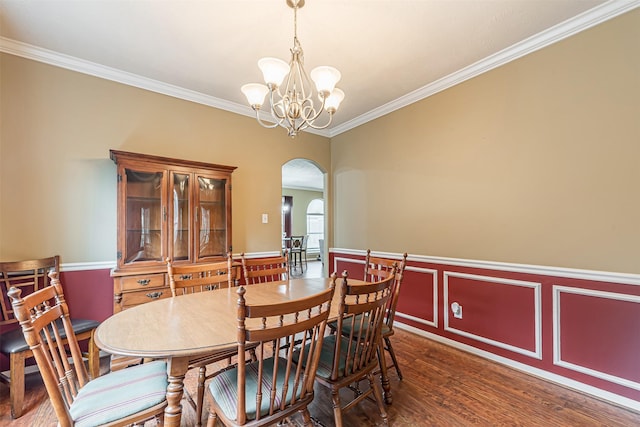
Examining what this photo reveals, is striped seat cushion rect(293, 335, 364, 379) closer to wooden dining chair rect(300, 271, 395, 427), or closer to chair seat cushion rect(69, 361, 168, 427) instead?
wooden dining chair rect(300, 271, 395, 427)

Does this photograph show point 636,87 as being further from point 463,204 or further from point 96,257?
point 96,257

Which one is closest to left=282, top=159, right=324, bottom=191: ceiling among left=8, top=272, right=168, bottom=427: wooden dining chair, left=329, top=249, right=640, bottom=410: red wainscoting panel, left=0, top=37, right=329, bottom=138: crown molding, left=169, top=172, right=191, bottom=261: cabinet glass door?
left=0, top=37, right=329, bottom=138: crown molding

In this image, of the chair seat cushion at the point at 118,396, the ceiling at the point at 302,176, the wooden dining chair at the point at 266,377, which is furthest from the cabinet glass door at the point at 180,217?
the ceiling at the point at 302,176

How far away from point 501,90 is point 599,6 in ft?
2.37

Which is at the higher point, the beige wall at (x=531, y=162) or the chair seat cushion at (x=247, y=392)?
the beige wall at (x=531, y=162)

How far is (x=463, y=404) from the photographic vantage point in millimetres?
1908

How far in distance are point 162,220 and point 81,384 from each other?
1.53 m

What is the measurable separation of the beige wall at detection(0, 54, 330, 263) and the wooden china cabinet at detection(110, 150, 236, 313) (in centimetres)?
32

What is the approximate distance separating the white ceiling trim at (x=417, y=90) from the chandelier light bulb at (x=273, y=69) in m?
1.80

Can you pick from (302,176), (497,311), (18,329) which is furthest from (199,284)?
(302,176)

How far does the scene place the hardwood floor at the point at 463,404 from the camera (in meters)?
1.75

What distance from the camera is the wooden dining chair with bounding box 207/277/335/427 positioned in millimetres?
1060

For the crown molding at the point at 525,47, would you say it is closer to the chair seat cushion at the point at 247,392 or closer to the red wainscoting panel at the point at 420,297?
the red wainscoting panel at the point at 420,297

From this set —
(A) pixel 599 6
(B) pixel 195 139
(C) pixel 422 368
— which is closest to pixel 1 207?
(B) pixel 195 139
